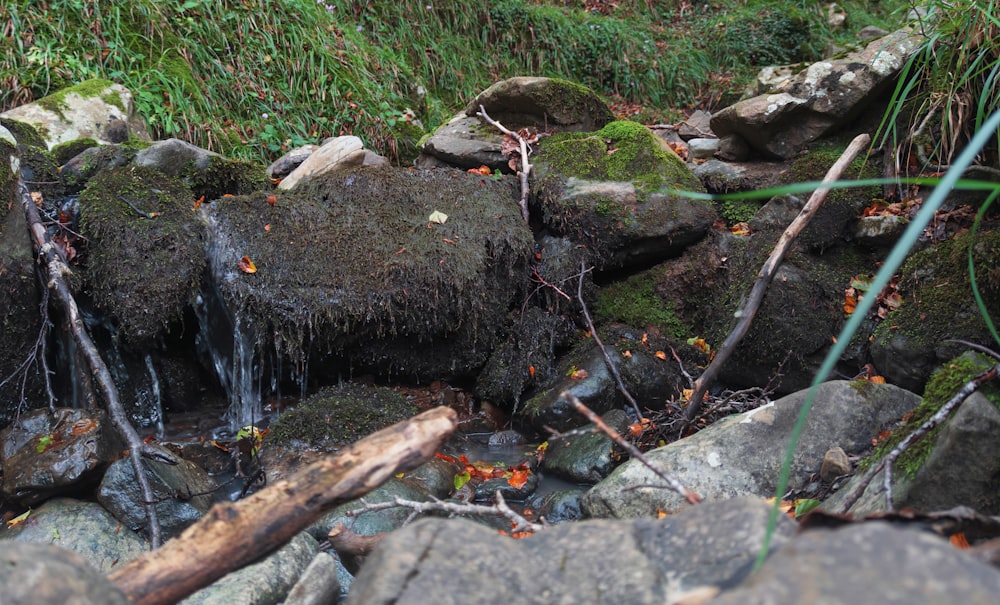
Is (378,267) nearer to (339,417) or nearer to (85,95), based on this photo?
(339,417)

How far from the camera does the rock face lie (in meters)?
5.08

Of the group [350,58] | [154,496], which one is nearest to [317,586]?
[154,496]

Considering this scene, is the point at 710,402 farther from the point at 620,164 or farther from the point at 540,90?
the point at 540,90

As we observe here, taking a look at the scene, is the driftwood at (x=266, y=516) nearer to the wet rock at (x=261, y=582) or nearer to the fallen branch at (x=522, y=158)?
the wet rock at (x=261, y=582)

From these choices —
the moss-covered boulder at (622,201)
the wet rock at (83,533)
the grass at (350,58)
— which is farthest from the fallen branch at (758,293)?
the grass at (350,58)

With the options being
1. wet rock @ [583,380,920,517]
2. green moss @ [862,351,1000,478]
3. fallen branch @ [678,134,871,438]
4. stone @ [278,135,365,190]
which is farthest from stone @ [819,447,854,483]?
stone @ [278,135,365,190]

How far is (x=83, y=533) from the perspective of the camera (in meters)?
3.31

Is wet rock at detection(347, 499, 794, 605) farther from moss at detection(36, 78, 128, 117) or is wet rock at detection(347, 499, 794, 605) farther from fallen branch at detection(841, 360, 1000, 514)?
moss at detection(36, 78, 128, 117)

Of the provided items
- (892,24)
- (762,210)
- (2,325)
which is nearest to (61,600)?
(2,325)

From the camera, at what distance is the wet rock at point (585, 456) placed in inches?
157

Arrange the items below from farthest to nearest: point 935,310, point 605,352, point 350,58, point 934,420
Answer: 1. point 350,58
2. point 605,352
3. point 935,310
4. point 934,420

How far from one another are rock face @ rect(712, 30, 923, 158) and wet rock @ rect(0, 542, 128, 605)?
535 centimetres

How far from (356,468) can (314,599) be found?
0.82 meters

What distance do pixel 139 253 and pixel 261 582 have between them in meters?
2.57
